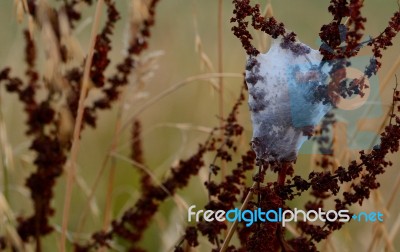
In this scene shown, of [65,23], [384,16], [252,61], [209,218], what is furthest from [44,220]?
[384,16]

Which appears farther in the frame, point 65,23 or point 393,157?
point 393,157

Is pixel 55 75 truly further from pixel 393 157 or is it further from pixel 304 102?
pixel 393 157

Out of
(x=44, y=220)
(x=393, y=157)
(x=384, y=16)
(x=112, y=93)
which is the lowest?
(x=44, y=220)

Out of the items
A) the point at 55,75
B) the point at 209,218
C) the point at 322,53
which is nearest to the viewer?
the point at 322,53

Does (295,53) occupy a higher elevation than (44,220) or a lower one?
higher

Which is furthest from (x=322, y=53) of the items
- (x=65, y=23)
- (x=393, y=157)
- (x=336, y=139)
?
(x=393, y=157)

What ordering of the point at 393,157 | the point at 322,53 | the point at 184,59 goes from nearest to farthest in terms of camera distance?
the point at 322,53 → the point at 393,157 → the point at 184,59

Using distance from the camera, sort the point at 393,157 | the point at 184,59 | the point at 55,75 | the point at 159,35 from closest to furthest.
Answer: the point at 55,75, the point at 393,157, the point at 159,35, the point at 184,59

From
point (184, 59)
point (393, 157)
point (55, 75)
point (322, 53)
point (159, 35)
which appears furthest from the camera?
point (184, 59)

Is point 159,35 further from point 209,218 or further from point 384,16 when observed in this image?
point 209,218

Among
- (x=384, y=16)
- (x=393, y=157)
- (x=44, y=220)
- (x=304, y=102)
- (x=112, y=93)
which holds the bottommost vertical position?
(x=44, y=220)
